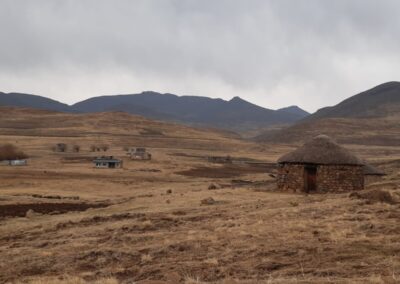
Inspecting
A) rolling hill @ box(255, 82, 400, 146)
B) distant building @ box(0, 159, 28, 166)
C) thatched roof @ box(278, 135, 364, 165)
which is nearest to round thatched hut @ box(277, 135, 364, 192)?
thatched roof @ box(278, 135, 364, 165)

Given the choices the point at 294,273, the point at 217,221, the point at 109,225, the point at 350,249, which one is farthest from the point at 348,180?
the point at 294,273

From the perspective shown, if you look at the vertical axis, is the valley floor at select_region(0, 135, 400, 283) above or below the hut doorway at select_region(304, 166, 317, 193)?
below

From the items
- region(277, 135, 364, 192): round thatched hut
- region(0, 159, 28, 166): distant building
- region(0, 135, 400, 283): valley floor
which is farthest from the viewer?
region(0, 159, 28, 166): distant building

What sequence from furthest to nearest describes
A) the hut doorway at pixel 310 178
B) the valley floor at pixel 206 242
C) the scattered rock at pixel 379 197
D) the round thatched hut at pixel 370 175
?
the round thatched hut at pixel 370 175 → the hut doorway at pixel 310 178 → the scattered rock at pixel 379 197 → the valley floor at pixel 206 242

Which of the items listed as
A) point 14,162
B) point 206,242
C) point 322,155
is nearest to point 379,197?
point 206,242

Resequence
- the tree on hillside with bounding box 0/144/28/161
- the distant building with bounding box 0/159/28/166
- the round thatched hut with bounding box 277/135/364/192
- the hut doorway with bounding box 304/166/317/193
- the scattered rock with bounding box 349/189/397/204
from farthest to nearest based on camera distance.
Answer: the tree on hillside with bounding box 0/144/28/161 → the distant building with bounding box 0/159/28/166 → the hut doorway with bounding box 304/166/317/193 → the round thatched hut with bounding box 277/135/364/192 → the scattered rock with bounding box 349/189/397/204

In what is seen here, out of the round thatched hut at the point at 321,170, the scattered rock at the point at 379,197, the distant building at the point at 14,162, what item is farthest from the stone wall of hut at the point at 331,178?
the distant building at the point at 14,162

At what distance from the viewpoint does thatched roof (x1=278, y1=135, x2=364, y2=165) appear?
32.2 meters

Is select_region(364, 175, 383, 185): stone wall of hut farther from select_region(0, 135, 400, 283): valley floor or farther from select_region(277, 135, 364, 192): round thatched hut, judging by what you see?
select_region(0, 135, 400, 283): valley floor

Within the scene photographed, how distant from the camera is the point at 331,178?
3225 centimetres

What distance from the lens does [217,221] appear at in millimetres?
20516

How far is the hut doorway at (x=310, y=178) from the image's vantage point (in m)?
32.7

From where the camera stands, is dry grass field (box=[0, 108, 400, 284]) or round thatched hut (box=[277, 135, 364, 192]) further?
round thatched hut (box=[277, 135, 364, 192])

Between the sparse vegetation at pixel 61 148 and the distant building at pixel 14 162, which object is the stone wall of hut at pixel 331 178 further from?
the sparse vegetation at pixel 61 148
